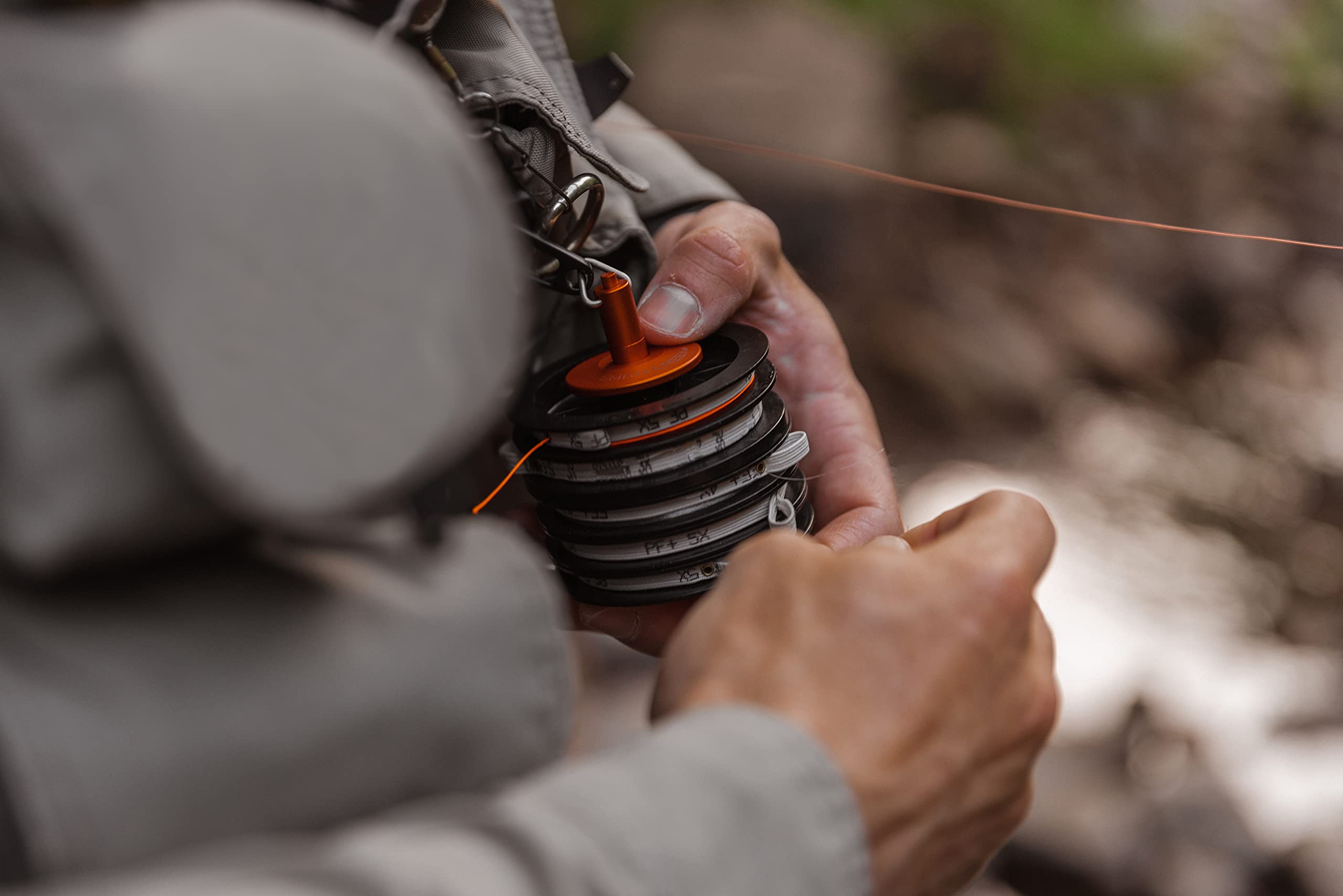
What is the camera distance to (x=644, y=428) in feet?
2.58

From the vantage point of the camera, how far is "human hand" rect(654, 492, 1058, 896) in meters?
0.51

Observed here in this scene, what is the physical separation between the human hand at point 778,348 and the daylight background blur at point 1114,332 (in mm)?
883

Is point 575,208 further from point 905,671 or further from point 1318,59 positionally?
point 1318,59

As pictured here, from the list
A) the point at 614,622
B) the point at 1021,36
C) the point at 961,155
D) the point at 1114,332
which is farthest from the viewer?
the point at 1021,36

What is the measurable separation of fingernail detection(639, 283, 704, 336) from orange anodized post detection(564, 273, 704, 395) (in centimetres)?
3

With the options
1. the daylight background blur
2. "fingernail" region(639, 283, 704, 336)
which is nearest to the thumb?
"fingernail" region(639, 283, 704, 336)

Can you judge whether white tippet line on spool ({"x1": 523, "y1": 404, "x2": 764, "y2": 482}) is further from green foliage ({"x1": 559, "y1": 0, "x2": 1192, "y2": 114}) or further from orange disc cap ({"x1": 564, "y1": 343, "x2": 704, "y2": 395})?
green foliage ({"x1": 559, "y1": 0, "x2": 1192, "y2": 114})

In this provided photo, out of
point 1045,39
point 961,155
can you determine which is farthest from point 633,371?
point 1045,39

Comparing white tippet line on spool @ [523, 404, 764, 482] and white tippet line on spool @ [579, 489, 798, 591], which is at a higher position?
white tippet line on spool @ [523, 404, 764, 482]

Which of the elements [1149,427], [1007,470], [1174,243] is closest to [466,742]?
[1007,470]

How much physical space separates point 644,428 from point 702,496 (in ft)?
A: 0.24

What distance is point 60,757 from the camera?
0.38 meters

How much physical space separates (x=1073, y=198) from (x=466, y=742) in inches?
206

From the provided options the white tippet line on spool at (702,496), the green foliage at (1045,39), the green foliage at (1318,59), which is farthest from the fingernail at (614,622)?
the green foliage at (1318,59)
